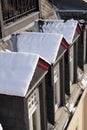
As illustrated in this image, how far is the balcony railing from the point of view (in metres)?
9.27

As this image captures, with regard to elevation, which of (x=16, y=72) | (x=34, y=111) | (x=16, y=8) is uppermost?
(x=16, y=8)

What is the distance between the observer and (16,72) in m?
6.68

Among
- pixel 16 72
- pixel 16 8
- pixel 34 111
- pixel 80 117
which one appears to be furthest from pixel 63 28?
pixel 16 72

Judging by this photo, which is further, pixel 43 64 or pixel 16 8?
pixel 16 8

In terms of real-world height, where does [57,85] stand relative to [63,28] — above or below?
below

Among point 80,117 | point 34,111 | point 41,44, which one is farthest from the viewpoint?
point 80,117

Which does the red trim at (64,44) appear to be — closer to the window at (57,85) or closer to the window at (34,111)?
the window at (57,85)

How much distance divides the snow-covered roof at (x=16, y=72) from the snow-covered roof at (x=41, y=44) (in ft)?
4.15

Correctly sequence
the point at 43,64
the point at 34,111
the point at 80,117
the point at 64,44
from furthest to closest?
the point at 80,117 → the point at 64,44 → the point at 34,111 → the point at 43,64

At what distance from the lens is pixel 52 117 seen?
862 cm

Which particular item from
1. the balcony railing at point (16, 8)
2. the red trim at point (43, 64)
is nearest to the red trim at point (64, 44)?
the red trim at point (43, 64)

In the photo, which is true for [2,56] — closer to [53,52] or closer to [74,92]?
[53,52]

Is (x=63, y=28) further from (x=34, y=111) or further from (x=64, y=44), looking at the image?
(x=34, y=111)

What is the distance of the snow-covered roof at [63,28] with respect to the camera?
9797mm
